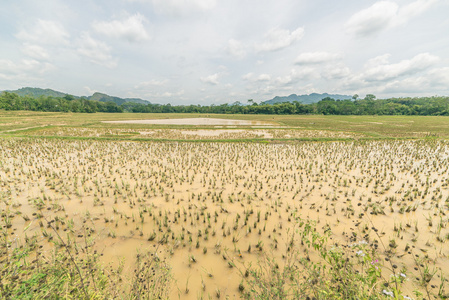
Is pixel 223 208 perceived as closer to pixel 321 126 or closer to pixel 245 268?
pixel 245 268

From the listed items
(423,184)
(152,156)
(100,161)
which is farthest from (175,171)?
(423,184)

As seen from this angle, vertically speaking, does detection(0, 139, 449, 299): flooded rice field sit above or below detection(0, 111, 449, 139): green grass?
below

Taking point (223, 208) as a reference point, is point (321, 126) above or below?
above

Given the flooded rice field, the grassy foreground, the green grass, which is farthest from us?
the green grass

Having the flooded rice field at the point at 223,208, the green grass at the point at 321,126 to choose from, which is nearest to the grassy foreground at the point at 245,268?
the flooded rice field at the point at 223,208

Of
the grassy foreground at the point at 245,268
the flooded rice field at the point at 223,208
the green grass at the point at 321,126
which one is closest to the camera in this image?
the grassy foreground at the point at 245,268

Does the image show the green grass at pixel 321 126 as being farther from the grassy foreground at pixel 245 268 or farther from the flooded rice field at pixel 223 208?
the grassy foreground at pixel 245 268

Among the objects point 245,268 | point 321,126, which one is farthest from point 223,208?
point 321,126

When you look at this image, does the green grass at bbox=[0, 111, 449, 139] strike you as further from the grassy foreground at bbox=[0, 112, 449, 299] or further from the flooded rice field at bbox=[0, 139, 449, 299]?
the grassy foreground at bbox=[0, 112, 449, 299]

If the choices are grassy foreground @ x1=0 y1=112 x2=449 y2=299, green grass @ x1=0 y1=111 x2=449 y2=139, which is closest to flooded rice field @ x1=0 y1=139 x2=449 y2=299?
grassy foreground @ x1=0 y1=112 x2=449 y2=299

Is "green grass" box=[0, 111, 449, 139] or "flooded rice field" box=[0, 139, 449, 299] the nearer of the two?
"flooded rice field" box=[0, 139, 449, 299]
